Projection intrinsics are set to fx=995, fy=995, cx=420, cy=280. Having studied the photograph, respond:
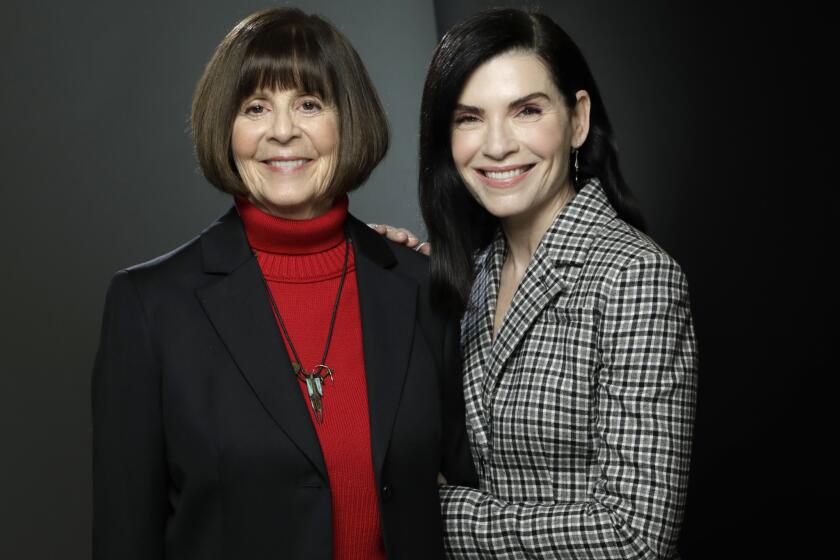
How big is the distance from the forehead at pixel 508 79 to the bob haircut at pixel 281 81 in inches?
9.4

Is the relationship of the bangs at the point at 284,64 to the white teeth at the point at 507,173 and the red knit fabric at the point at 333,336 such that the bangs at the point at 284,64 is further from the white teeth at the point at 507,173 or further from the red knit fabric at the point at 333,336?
the white teeth at the point at 507,173

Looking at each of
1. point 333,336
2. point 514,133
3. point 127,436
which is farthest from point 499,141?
point 127,436

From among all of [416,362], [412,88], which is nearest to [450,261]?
[416,362]

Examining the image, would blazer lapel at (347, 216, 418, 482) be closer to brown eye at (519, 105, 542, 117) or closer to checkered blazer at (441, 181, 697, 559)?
checkered blazer at (441, 181, 697, 559)

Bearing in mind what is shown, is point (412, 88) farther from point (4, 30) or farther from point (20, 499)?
point (20, 499)

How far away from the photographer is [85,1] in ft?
10.7

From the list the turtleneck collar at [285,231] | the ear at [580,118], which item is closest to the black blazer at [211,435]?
the turtleneck collar at [285,231]

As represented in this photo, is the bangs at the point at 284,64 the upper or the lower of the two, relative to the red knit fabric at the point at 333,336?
upper

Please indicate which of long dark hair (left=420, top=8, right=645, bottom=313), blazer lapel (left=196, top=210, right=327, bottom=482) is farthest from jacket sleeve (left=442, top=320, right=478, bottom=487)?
blazer lapel (left=196, top=210, right=327, bottom=482)

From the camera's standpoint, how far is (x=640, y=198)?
3.09 m

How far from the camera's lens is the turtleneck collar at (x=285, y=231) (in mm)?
2066

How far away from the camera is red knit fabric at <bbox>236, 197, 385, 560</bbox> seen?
6.31ft

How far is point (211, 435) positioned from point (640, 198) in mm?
1727

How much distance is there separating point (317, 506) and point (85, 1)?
7.00 ft
